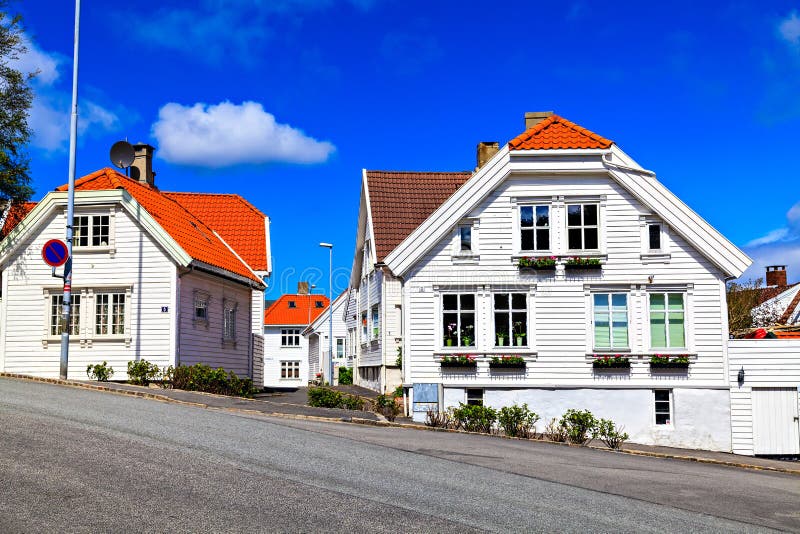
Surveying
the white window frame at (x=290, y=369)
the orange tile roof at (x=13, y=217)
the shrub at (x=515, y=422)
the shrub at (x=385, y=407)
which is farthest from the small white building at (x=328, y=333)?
the shrub at (x=515, y=422)

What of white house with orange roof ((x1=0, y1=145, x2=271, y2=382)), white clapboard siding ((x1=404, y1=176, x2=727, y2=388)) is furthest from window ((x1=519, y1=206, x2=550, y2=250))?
white house with orange roof ((x1=0, y1=145, x2=271, y2=382))

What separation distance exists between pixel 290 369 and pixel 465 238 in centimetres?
5893

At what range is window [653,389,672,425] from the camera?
87.3 feet

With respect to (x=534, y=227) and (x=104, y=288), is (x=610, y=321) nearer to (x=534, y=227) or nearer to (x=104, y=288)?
(x=534, y=227)

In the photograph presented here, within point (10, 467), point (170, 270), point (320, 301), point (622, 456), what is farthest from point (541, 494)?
point (320, 301)

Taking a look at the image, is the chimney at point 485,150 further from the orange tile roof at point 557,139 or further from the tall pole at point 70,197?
the tall pole at point 70,197

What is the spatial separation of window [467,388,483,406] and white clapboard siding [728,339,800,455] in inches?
299

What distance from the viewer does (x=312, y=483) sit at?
11.1 m

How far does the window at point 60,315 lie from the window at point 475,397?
498 inches

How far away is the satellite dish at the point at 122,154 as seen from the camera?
32.9 metres

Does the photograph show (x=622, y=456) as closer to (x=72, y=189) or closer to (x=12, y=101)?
(x=72, y=189)

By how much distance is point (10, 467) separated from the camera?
1100 centimetres

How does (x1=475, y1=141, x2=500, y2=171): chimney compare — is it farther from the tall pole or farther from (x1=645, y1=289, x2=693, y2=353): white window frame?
the tall pole

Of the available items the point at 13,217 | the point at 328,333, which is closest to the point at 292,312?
the point at 328,333
